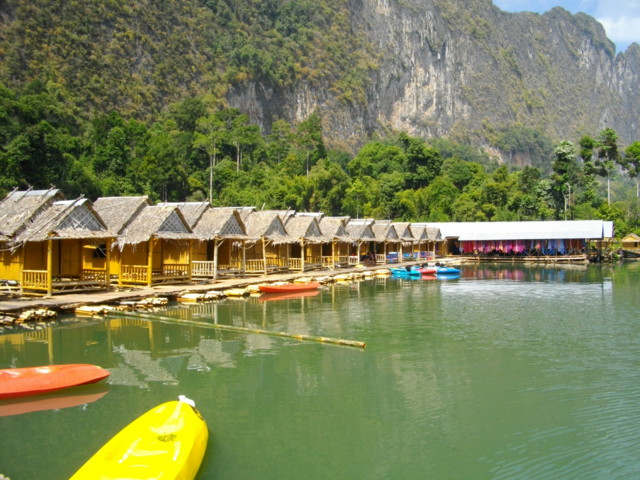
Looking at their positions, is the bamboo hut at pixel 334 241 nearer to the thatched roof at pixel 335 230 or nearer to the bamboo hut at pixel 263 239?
the thatched roof at pixel 335 230

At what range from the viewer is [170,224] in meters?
22.5

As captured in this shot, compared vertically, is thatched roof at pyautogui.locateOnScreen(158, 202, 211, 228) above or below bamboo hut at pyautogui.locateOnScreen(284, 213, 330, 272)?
above

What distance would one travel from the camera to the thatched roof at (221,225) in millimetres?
25625

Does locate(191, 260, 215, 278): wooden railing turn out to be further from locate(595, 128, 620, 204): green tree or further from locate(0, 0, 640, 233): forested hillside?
locate(595, 128, 620, 204): green tree

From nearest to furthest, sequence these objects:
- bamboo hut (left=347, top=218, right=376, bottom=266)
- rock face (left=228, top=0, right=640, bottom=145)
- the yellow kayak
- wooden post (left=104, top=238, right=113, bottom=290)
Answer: the yellow kayak → wooden post (left=104, top=238, right=113, bottom=290) → bamboo hut (left=347, top=218, right=376, bottom=266) → rock face (left=228, top=0, right=640, bottom=145)

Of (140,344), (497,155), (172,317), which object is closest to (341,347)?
(140,344)

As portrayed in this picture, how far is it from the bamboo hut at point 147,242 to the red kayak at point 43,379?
11.3 m

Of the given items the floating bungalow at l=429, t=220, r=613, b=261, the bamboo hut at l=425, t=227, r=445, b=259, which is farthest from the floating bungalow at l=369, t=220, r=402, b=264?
the floating bungalow at l=429, t=220, r=613, b=261

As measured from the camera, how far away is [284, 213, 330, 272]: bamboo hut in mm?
31672

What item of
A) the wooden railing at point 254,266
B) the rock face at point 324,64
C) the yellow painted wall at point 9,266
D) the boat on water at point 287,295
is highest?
the rock face at point 324,64

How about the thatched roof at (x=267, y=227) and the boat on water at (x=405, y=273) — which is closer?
the thatched roof at (x=267, y=227)

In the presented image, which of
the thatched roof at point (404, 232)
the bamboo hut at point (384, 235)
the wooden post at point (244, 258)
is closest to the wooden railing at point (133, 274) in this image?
the wooden post at point (244, 258)

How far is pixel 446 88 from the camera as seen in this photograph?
14662 centimetres

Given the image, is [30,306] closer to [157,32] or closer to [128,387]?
[128,387]
